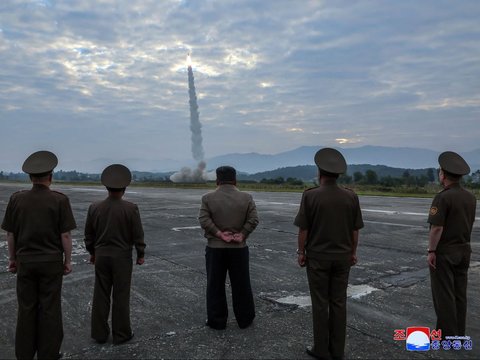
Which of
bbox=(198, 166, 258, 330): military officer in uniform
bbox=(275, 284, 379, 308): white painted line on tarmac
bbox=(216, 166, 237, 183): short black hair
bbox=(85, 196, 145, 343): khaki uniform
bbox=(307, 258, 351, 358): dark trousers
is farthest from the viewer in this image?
bbox=(275, 284, 379, 308): white painted line on tarmac

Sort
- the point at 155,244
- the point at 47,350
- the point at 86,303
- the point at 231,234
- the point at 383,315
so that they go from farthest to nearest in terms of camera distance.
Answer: the point at 155,244, the point at 86,303, the point at 383,315, the point at 231,234, the point at 47,350

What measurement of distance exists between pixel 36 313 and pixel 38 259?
55 centimetres

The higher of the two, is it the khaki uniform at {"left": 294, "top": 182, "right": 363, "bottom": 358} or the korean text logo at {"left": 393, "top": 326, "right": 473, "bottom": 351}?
the khaki uniform at {"left": 294, "top": 182, "right": 363, "bottom": 358}

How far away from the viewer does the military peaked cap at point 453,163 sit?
4.41m

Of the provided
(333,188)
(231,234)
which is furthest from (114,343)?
(333,188)

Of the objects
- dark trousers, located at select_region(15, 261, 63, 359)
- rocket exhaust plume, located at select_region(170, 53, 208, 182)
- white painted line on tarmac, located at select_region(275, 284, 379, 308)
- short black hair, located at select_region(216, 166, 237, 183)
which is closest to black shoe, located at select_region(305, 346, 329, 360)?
white painted line on tarmac, located at select_region(275, 284, 379, 308)

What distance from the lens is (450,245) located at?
438cm

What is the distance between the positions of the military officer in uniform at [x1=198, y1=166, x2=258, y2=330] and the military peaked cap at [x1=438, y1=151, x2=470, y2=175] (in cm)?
212

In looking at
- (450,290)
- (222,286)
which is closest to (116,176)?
(222,286)

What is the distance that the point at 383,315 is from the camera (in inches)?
211

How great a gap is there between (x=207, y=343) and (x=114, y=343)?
1000 millimetres

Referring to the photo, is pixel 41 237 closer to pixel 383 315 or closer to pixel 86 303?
pixel 86 303

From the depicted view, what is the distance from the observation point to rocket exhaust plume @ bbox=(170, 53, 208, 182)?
2141 inches

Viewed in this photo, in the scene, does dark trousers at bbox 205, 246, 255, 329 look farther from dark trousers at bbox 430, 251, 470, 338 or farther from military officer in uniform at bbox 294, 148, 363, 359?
dark trousers at bbox 430, 251, 470, 338
